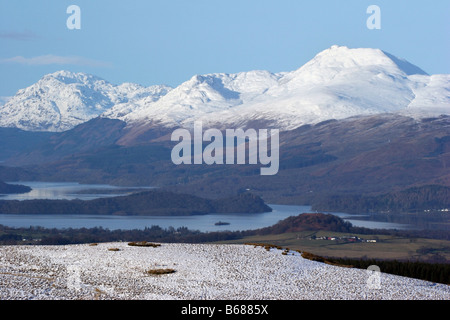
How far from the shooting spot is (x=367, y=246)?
166m

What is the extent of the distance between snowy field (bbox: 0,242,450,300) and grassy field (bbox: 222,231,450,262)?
8980cm

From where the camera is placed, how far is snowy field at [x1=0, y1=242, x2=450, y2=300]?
43.9 meters

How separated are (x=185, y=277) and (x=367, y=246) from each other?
402ft

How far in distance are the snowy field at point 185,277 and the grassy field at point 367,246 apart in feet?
295

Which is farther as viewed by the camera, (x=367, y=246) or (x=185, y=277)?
(x=367, y=246)

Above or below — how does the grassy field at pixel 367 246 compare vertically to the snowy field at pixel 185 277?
below

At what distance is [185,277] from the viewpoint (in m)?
48.1

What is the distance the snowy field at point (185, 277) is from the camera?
1729 inches

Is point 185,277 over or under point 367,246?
over

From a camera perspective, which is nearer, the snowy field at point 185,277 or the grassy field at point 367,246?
the snowy field at point 185,277

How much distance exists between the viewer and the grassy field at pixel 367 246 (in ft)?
491
